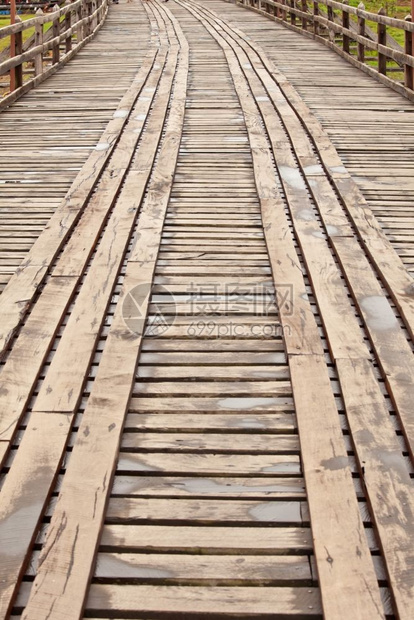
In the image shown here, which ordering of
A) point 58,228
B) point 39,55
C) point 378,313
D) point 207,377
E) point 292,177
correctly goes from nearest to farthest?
point 207,377 → point 378,313 → point 58,228 → point 292,177 → point 39,55

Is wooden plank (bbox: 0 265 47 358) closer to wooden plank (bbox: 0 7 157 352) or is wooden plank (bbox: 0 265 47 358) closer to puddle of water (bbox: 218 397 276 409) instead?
wooden plank (bbox: 0 7 157 352)

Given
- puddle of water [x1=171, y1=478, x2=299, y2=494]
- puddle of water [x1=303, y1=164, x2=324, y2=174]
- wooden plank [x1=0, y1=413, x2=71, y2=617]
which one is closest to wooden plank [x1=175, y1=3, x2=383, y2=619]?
puddle of water [x1=171, y1=478, x2=299, y2=494]

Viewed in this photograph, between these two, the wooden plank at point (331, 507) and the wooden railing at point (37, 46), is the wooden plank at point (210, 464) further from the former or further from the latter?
the wooden railing at point (37, 46)

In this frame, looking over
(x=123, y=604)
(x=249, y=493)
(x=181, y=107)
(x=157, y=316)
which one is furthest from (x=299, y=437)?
(x=181, y=107)

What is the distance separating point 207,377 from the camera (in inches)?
121

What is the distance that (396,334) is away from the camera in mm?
3381

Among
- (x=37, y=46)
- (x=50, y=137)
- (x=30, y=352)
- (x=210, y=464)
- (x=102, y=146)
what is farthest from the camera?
(x=37, y=46)

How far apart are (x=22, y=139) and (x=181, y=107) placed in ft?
6.25

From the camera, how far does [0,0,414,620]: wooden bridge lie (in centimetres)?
216

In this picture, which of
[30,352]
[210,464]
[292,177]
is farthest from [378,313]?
[292,177]

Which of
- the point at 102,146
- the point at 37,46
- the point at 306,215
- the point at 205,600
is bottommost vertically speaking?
the point at 205,600

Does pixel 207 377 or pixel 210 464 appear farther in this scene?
pixel 207 377

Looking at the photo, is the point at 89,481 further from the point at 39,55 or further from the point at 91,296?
the point at 39,55

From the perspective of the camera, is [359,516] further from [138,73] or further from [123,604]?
[138,73]
